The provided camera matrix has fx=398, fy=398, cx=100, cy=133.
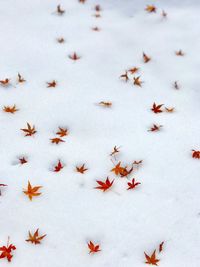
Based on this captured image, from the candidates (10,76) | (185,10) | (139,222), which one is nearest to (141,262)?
(139,222)

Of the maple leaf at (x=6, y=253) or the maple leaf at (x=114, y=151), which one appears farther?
the maple leaf at (x=114, y=151)

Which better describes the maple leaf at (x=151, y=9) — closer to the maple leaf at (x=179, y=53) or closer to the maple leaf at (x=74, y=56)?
the maple leaf at (x=179, y=53)

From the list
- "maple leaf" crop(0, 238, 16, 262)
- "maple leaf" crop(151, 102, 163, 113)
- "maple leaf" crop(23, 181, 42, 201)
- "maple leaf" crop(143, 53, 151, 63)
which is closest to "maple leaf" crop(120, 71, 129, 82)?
"maple leaf" crop(143, 53, 151, 63)

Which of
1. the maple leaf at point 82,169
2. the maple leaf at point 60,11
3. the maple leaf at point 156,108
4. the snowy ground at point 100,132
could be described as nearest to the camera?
the snowy ground at point 100,132

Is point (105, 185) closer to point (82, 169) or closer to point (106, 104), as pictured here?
point (82, 169)

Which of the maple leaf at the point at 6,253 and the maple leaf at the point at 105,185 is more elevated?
the maple leaf at the point at 105,185

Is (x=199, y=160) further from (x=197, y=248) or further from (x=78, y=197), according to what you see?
(x=78, y=197)

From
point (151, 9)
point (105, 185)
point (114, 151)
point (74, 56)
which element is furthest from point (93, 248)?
point (151, 9)

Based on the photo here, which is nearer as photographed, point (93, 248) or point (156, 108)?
point (93, 248)

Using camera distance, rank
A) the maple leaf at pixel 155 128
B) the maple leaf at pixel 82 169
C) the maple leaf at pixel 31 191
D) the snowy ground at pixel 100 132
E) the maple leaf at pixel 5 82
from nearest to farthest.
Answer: the snowy ground at pixel 100 132 < the maple leaf at pixel 31 191 < the maple leaf at pixel 82 169 < the maple leaf at pixel 155 128 < the maple leaf at pixel 5 82

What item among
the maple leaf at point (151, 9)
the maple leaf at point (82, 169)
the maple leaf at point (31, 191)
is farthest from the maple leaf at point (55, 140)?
the maple leaf at point (151, 9)
